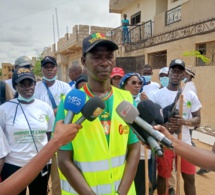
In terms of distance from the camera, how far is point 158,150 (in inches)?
44.1

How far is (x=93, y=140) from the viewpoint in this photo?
157 centimetres

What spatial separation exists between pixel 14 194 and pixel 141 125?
77cm

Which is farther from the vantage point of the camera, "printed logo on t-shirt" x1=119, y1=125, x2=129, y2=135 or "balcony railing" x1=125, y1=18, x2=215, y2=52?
"balcony railing" x1=125, y1=18, x2=215, y2=52

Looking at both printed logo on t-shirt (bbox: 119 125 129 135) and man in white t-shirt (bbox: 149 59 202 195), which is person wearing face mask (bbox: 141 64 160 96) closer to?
man in white t-shirt (bbox: 149 59 202 195)

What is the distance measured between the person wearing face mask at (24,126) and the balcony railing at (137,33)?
9.40m

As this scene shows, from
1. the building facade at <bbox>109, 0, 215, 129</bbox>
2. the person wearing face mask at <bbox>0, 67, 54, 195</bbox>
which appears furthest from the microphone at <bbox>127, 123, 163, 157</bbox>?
the building facade at <bbox>109, 0, 215, 129</bbox>

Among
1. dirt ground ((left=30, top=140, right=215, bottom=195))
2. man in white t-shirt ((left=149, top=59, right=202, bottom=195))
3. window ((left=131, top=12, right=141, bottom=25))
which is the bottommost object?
dirt ground ((left=30, top=140, right=215, bottom=195))

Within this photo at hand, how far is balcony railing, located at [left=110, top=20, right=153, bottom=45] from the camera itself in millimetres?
11386

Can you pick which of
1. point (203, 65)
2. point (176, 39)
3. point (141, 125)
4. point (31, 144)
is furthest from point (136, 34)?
point (141, 125)

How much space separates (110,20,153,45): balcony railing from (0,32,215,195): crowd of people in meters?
8.71

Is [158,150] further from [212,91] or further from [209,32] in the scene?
[209,32]

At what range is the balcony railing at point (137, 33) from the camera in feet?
37.4

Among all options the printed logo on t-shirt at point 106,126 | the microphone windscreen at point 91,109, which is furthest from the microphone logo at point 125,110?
the printed logo on t-shirt at point 106,126

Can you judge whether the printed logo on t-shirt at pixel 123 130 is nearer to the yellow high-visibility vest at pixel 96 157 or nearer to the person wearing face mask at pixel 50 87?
the yellow high-visibility vest at pixel 96 157
